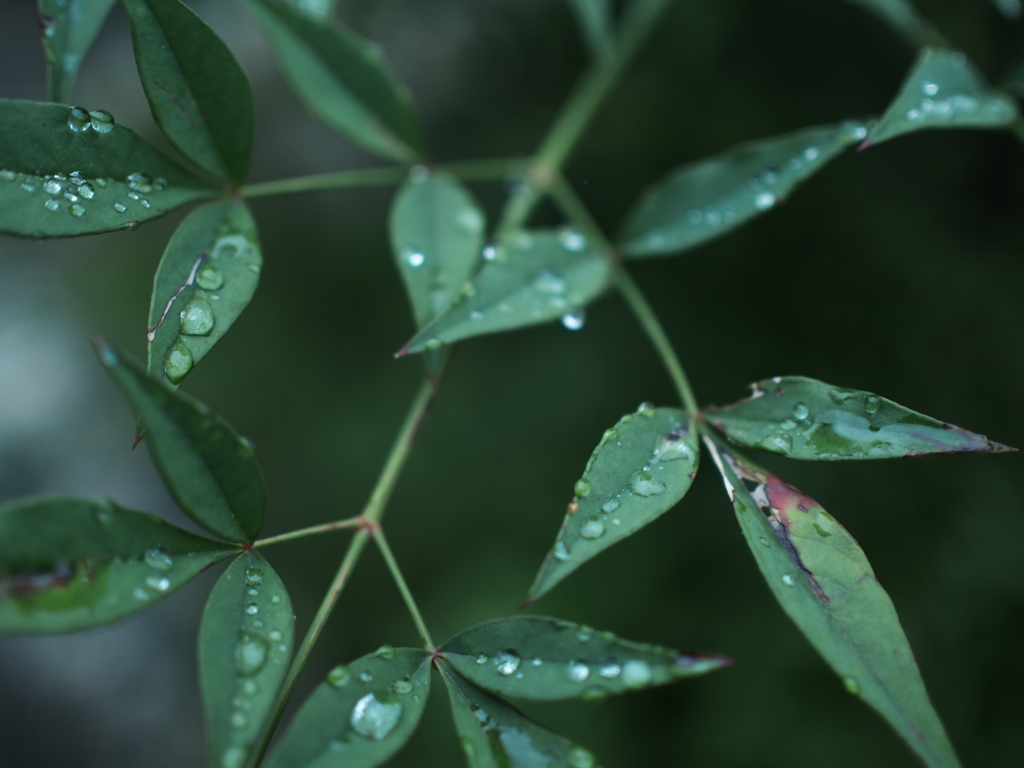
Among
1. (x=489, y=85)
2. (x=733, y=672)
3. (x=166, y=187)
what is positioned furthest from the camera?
(x=489, y=85)

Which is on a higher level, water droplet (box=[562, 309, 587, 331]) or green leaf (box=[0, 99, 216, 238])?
green leaf (box=[0, 99, 216, 238])

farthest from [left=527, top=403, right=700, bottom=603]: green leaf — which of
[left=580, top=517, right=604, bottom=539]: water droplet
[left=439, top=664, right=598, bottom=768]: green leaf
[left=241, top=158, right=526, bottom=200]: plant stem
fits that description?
[left=241, top=158, right=526, bottom=200]: plant stem

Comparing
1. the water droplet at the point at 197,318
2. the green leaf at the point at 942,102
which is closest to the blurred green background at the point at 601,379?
the green leaf at the point at 942,102

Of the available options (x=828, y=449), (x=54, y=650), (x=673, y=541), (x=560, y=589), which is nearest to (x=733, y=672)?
(x=673, y=541)

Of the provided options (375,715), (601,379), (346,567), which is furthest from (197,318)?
(601,379)

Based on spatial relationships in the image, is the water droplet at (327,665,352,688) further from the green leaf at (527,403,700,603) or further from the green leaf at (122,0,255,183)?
the green leaf at (122,0,255,183)

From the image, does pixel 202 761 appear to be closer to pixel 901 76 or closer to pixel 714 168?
pixel 714 168

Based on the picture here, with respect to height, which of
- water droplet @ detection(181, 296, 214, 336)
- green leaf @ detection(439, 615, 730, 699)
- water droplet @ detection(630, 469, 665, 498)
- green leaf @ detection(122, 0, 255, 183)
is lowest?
green leaf @ detection(439, 615, 730, 699)
